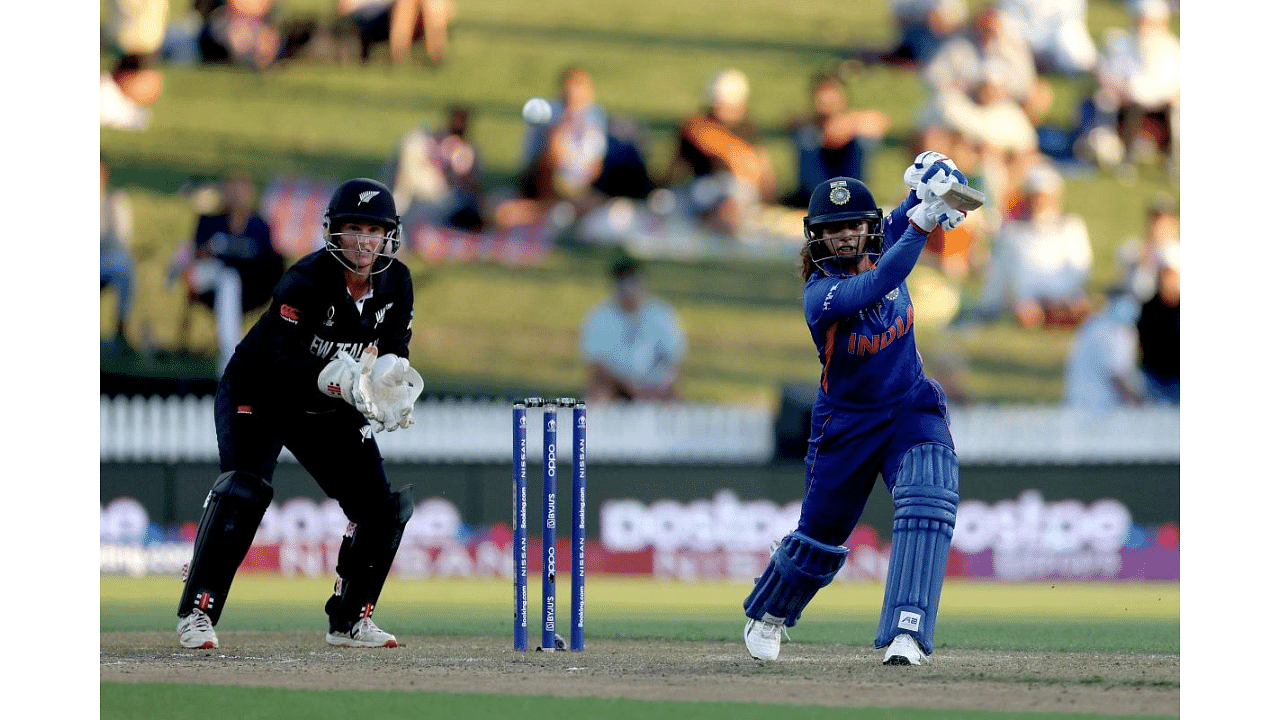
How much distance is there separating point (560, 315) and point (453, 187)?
1394mm

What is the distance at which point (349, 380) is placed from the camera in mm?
6145

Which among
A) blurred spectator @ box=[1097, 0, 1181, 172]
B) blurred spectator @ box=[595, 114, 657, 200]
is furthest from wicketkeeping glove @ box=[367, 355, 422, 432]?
blurred spectator @ box=[1097, 0, 1181, 172]

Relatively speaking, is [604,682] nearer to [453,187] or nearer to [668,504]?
[668,504]

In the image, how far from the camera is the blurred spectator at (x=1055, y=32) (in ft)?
45.9

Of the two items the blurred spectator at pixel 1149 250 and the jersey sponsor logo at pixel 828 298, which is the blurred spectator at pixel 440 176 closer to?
the blurred spectator at pixel 1149 250

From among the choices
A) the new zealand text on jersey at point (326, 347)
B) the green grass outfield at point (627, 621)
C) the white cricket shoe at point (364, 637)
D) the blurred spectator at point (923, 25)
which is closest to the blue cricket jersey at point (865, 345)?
the green grass outfield at point (627, 621)

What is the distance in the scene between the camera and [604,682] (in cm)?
532

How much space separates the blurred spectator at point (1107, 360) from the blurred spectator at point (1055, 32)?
2036 mm

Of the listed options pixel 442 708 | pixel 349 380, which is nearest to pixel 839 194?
pixel 349 380

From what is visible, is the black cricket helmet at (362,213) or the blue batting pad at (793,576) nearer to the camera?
the blue batting pad at (793,576)

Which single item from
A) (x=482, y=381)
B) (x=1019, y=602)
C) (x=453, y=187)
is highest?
(x=453, y=187)

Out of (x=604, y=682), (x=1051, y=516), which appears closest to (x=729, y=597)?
(x=1051, y=516)

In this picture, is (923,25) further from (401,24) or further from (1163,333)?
(401,24)

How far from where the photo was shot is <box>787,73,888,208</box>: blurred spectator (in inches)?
538
